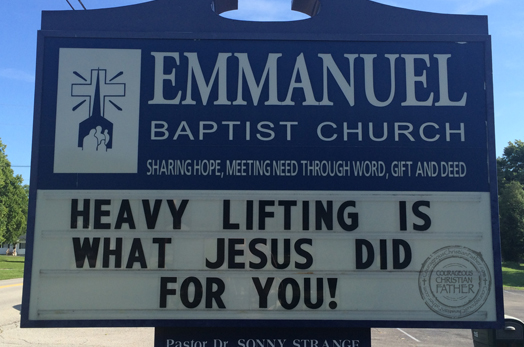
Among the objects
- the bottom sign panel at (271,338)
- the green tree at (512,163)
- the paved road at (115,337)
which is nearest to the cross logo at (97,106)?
the bottom sign panel at (271,338)

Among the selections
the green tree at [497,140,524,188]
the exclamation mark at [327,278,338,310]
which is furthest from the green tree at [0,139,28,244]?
the green tree at [497,140,524,188]

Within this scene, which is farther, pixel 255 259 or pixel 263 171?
pixel 263 171

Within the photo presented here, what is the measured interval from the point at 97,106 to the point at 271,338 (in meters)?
2.44

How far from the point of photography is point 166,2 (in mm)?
3943

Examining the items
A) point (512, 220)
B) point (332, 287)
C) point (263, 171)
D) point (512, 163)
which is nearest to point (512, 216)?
point (512, 220)

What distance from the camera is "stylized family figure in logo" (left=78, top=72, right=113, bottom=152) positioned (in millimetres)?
3697

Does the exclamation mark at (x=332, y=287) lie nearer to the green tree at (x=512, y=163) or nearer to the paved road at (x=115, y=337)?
the paved road at (x=115, y=337)

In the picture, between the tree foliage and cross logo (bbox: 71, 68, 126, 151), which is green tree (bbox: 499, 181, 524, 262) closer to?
the tree foliage

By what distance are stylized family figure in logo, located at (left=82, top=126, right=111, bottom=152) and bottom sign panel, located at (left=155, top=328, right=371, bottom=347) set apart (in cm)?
160

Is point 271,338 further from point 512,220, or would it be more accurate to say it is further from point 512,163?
point 512,163

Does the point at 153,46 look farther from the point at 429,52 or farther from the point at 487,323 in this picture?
the point at 487,323

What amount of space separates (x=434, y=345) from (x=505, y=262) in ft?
128

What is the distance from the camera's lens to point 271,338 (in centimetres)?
374

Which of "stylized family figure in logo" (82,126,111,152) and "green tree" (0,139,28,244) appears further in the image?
"green tree" (0,139,28,244)
